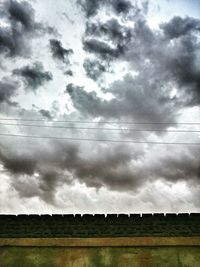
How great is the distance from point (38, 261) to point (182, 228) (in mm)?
4054

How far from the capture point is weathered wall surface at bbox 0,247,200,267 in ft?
27.6

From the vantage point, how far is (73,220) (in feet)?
30.1

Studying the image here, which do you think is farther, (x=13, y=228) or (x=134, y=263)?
(x=13, y=228)

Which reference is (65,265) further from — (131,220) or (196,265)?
(196,265)

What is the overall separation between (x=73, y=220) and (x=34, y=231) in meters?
1.15

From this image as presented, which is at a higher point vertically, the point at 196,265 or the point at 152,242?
the point at 152,242

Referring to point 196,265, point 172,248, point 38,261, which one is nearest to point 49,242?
point 38,261

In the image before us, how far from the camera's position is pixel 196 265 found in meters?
8.30

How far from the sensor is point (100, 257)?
855 cm

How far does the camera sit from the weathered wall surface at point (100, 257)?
8.41 metres

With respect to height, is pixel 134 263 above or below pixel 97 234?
below

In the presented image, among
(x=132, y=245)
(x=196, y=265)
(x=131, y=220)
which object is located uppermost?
(x=131, y=220)

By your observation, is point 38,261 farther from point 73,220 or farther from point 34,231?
point 73,220

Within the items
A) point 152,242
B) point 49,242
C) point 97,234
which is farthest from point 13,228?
point 152,242
